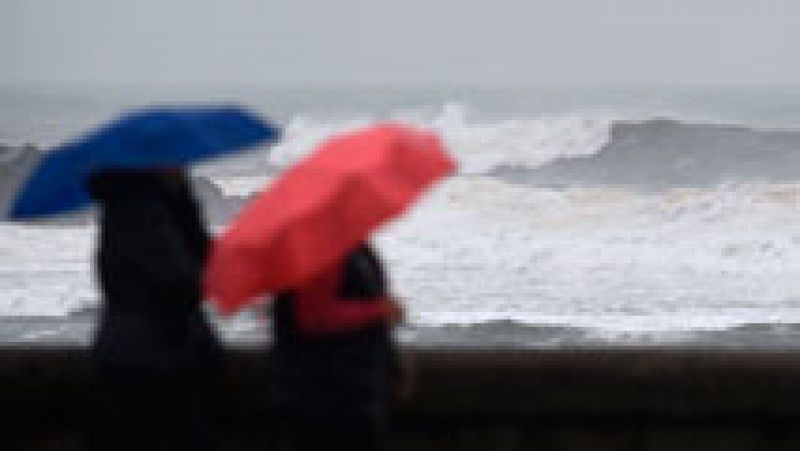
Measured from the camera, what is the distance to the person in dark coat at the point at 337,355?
12.1 feet

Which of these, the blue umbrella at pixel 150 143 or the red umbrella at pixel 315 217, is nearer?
the red umbrella at pixel 315 217

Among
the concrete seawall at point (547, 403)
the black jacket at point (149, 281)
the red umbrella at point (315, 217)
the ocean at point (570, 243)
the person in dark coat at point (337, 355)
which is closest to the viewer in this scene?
the red umbrella at point (315, 217)

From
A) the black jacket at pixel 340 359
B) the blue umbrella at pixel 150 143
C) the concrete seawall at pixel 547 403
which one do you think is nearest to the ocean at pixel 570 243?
the black jacket at pixel 340 359

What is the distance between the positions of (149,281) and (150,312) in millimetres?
77

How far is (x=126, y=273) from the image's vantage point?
12.6 ft

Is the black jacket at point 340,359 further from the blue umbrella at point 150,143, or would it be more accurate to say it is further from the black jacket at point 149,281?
the blue umbrella at point 150,143

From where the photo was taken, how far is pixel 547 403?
4.85 m

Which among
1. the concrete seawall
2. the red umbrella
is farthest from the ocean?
the concrete seawall

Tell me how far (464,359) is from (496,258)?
2013 centimetres

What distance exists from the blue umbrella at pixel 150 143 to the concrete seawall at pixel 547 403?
0.94m

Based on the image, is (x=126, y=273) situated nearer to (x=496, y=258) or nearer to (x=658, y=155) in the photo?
(x=496, y=258)

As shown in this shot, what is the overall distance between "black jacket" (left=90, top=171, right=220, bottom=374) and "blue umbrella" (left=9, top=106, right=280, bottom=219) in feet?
0.19

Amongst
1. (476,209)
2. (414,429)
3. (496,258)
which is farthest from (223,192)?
(414,429)

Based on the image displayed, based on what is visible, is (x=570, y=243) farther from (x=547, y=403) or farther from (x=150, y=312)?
(x=150, y=312)
